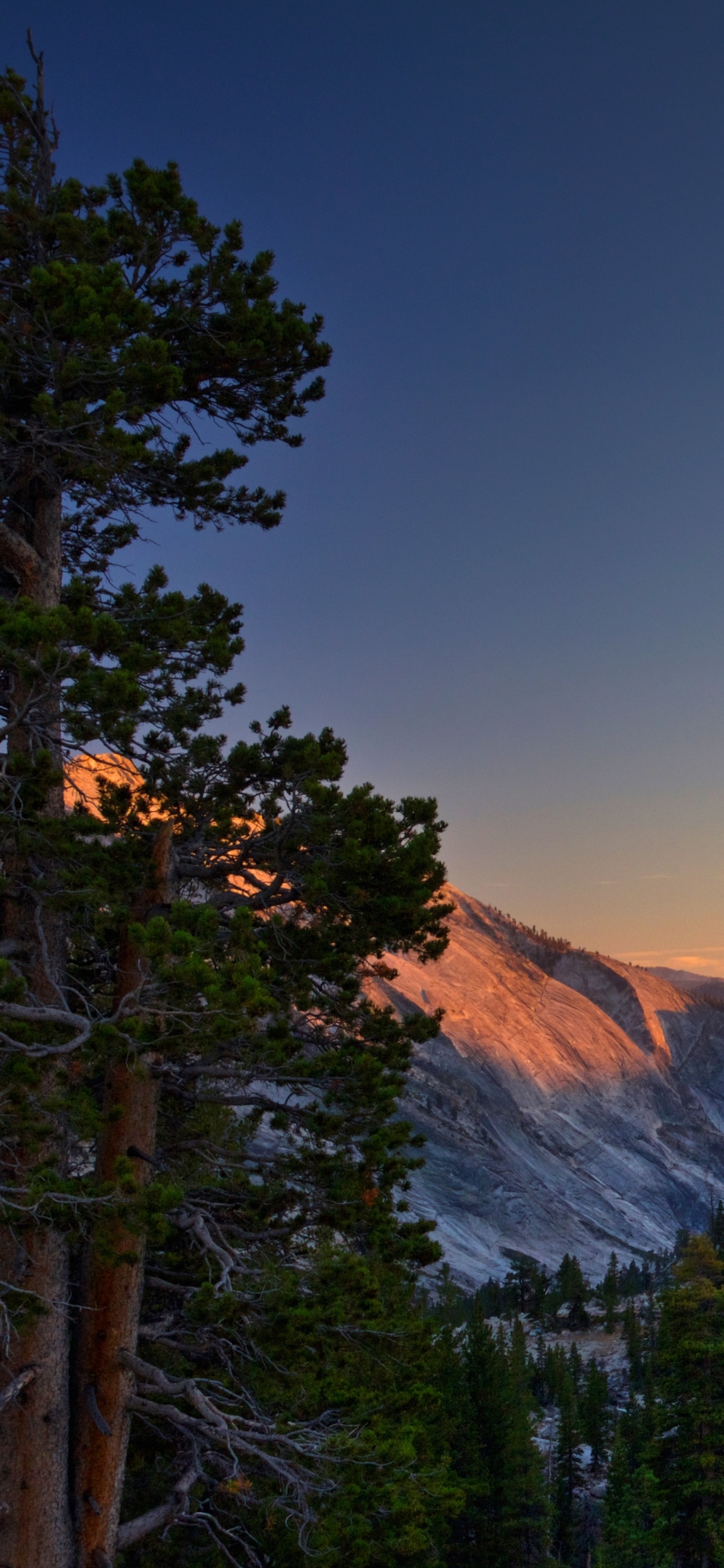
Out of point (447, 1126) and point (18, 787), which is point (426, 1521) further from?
point (447, 1126)

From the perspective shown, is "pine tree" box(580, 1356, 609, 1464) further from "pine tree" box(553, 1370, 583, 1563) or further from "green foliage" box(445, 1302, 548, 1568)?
"green foliage" box(445, 1302, 548, 1568)

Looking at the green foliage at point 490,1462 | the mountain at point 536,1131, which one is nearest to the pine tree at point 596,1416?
the green foliage at point 490,1462

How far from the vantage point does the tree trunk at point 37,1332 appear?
26.5 ft

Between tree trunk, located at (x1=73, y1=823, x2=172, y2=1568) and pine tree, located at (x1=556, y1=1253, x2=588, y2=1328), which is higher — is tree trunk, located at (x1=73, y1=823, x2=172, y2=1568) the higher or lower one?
the lower one

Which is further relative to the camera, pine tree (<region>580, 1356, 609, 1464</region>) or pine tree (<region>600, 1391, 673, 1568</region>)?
pine tree (<region>580, 1356, 609, 1464</region>)

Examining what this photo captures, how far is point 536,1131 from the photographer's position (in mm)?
164625

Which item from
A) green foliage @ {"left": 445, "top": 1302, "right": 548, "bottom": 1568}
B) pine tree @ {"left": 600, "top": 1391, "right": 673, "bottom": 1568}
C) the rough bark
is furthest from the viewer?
green foliage @ {"left": 445, "top": 1302, "right": 548, "bottom": 1568}

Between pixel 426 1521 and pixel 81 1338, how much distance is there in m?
3.75

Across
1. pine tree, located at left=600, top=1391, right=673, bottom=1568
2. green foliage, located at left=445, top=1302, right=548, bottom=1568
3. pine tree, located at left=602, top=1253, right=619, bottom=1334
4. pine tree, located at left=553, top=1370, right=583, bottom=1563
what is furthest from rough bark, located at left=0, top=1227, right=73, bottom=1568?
pine tree, located at left=602, top=1253, right=619, bottom=1334

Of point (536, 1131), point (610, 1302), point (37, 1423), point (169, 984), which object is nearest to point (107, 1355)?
point (37, 1423)

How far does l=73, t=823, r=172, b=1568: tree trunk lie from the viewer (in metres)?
8.42

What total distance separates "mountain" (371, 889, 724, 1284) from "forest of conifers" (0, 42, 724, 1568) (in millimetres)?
115405

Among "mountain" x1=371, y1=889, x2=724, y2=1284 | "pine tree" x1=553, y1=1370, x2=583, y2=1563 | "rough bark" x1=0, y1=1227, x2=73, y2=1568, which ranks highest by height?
"mountain" x1=371, y1=889, x2=724, y2=1284

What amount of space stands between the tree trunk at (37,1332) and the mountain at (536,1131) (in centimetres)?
11665
